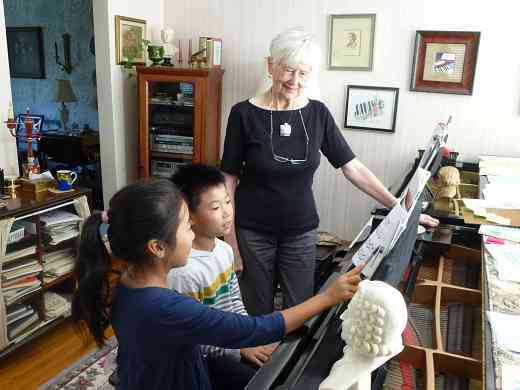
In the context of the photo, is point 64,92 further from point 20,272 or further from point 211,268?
point 211,268

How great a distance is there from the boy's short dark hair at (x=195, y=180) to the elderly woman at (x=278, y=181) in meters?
0.34

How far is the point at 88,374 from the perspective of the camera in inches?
86.3

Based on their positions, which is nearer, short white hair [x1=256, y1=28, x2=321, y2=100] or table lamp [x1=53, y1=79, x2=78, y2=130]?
short white hair [x1=256, y1=28, x2=321, y2=100]

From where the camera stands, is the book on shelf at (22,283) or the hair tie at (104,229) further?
the book on shelf at (22,283)

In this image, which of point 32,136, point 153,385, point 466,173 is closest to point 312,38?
point 153,385

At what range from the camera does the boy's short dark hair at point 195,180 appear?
1358 millimetres

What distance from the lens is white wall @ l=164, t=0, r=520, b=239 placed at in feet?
8.84

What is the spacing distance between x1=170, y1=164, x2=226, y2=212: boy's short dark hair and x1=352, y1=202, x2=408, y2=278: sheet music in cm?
55

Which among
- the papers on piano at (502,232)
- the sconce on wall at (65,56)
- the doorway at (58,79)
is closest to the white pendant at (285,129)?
the papers on piano at (502,232)

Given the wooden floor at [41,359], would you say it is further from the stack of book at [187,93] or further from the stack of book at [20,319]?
the stack of book at [187,93]

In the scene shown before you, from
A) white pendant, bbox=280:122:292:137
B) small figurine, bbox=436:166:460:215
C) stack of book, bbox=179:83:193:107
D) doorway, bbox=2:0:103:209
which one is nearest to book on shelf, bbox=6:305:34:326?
white pendant, bbox=280:122:292:137

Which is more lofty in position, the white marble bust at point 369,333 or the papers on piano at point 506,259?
the white marble bust at point 369,333

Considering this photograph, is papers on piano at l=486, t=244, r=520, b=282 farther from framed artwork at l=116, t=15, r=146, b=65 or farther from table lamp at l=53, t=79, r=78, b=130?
table lamp at l=53, t=79, r=78, b=130

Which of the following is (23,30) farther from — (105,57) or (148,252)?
(148,252)
